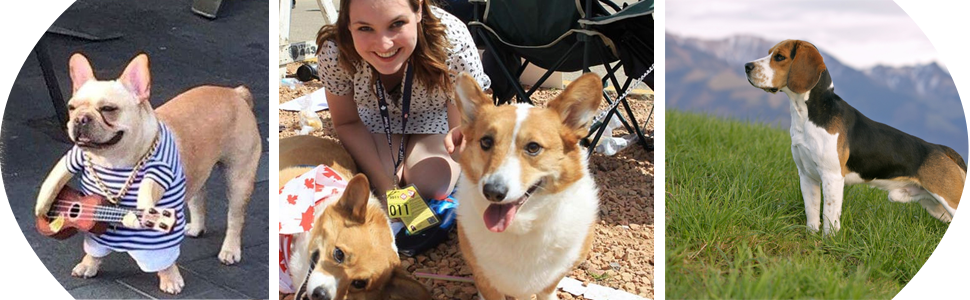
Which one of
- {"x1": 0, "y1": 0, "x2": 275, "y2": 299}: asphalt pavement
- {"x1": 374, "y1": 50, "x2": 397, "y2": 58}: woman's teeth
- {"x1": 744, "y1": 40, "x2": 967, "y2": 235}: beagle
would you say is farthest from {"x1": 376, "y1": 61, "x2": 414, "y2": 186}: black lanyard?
{"x1": 744, "y1": 40, "x2": 967, "y2": 235}: beagle

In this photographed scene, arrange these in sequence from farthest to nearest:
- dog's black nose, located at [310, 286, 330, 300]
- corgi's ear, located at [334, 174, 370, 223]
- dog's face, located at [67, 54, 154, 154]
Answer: dog's face, located at [67, 54, 154, 154] → corgi's ear, located at [334, 174, 370, 223] → dog's black nose, located at [310, 286, 330, 300]

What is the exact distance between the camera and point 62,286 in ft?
8.60

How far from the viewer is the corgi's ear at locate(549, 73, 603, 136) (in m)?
2.14

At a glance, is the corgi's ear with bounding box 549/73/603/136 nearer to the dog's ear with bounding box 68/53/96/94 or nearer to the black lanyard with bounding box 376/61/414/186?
the black lanyard with bounding box 376/61/414/186

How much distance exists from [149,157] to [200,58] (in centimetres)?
39

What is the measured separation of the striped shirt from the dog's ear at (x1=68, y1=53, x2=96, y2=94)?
0.75 feet

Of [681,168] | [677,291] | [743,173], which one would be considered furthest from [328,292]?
[743,173]

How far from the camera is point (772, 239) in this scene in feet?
8.76

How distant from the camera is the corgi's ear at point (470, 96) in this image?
220 cm

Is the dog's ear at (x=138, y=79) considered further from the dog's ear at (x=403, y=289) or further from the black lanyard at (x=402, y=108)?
the dog's ear at (x=403, y=289)

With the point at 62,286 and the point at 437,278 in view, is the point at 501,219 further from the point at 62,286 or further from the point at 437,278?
the point at 62,286

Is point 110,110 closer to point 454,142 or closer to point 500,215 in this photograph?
point 454,142

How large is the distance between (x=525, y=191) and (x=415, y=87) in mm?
842

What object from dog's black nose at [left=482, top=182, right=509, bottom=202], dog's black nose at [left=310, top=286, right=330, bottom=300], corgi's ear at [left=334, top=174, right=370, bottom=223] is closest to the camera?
dog's black nose at [left=482, top=182, right=509, bottom=202]
